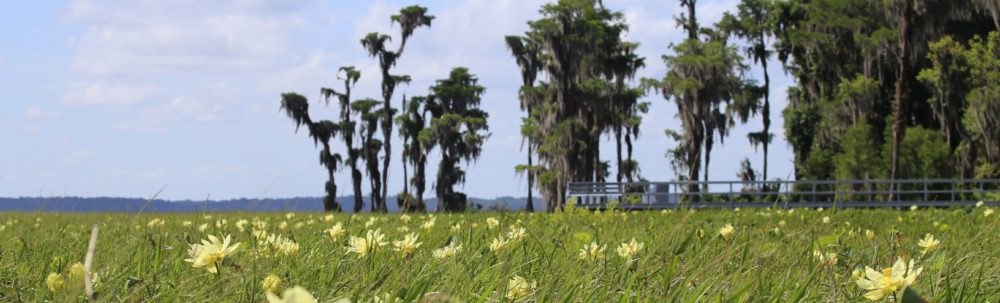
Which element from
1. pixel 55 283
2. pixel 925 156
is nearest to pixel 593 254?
pixel 55 283

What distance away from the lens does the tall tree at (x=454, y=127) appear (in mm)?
→ 42094

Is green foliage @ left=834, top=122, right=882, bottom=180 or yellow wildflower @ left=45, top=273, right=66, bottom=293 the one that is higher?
green foliage @ left=834, top=122, right=882, bottom=180

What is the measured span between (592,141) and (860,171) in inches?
401

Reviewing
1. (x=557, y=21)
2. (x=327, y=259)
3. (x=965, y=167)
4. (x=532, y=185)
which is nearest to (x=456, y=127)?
(x=532, y=185)

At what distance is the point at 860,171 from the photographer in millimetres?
32062

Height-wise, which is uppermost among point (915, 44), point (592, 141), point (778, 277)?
point (915, 44)

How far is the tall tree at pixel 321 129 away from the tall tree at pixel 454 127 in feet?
17.9

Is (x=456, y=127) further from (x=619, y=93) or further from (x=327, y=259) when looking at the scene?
(x=327, y=259)

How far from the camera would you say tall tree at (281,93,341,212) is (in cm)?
4623

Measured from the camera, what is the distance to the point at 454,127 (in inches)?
1660

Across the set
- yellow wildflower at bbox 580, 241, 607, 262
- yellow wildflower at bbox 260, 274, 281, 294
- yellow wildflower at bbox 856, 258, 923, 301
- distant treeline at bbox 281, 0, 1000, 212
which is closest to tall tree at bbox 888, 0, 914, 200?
distant treeline at bbox 281, 0, 1000, 212

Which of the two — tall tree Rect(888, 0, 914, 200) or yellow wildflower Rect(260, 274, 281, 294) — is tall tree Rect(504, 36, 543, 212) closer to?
tall tree Rect(888, 0, 914, 200)

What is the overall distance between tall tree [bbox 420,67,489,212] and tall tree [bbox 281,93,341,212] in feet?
17.9

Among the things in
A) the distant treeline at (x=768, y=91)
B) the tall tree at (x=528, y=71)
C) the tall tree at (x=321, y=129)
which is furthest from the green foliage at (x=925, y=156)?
the tall tree at (x=321, y=129)
